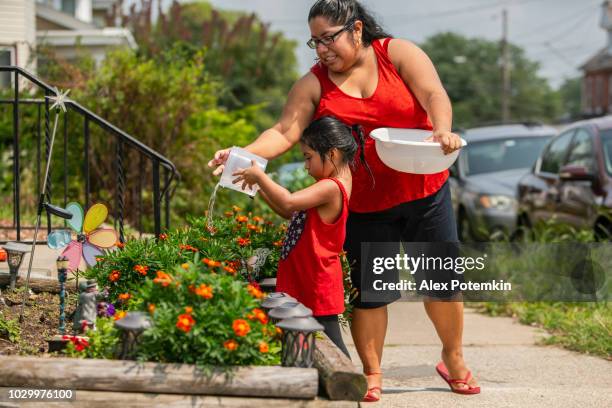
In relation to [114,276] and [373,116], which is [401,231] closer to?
[373,116]

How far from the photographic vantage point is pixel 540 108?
98.4m

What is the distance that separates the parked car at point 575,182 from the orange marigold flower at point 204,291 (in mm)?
4978

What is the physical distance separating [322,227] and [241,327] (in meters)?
0.88

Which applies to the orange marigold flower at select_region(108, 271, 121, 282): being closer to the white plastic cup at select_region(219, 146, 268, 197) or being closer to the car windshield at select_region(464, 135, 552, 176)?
the white plastic cup at select_region(219, 146, 268, 197)

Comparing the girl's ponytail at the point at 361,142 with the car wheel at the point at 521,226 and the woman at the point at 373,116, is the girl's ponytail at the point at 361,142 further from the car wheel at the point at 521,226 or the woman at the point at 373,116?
the car wheel at the point at 521,226

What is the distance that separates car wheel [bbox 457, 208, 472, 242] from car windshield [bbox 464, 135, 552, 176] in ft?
1.89

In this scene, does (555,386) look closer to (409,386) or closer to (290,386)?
(409,386)

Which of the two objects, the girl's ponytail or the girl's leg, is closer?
the girl's leg

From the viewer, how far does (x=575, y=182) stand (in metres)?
8.84

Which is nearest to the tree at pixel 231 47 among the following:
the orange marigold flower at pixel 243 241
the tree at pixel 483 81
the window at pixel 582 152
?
the window at pixel 582 152

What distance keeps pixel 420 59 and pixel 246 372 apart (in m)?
1.76

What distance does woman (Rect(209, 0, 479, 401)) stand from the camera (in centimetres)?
450

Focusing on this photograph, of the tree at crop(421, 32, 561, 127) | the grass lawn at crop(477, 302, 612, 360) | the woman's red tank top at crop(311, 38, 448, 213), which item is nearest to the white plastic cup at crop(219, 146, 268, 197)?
the woman's red tank top at crop(311, 38, 448, 213)

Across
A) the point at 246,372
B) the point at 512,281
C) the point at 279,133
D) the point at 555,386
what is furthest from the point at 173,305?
the point at 512,281
